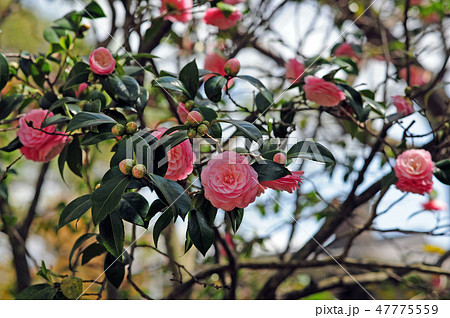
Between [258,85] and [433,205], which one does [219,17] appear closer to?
[258,85]

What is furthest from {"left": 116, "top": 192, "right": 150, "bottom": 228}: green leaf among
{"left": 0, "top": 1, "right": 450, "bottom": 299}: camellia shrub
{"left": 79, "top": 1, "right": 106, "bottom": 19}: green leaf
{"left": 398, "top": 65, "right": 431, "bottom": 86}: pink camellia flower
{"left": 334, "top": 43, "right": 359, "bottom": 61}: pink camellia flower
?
{"left": 398, "top": 65, "right": 431, "bottom": 86}: pink camellia flower

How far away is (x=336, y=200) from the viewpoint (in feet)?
5.80

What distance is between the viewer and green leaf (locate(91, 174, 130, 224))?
25.9 inches

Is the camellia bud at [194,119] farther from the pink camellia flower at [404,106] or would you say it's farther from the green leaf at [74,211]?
the pink camellia flower at [404,106]

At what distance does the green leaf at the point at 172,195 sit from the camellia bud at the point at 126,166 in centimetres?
3

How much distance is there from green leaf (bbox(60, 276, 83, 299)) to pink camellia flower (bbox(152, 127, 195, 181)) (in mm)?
350

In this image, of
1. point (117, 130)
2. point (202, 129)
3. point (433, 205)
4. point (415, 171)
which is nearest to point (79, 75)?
point (117, 130)

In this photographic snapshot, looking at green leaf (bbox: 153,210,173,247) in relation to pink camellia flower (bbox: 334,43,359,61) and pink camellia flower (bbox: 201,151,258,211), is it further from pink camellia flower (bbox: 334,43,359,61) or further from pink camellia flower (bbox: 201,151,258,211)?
pink camellia flower (bbox: 334,43,359,61)

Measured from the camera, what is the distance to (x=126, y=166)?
2.21ft

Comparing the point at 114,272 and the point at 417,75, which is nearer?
the point at 114,272

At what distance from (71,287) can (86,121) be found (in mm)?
378

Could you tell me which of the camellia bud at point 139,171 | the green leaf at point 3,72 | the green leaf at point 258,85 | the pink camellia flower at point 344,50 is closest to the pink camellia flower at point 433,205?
the pink camellia flower at point 344,50

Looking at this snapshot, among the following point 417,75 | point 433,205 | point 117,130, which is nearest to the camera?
point 117,130

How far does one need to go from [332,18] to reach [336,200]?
2.65 feet
